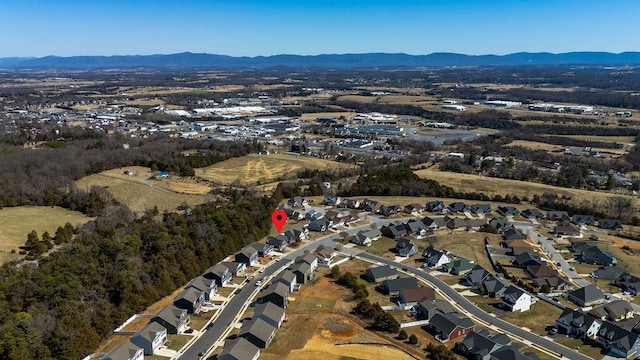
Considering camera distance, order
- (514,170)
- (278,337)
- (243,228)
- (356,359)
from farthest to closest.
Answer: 1. (514,170)
2. (243,228)
3. (278,337)
4. (356,359)

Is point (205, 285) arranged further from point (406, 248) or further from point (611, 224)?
point (611, 224)

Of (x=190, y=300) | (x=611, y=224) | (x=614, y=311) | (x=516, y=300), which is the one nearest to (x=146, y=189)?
(x=190, y=300)

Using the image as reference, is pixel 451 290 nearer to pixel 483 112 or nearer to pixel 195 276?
pixel 195 276

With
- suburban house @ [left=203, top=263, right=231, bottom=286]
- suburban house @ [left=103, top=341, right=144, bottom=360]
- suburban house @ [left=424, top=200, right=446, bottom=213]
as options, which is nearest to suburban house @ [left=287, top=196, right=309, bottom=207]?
suburban house @ [left=424, top=200, right=446, bottom=213]

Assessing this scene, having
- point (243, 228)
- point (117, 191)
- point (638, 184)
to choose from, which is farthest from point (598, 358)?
point (117, 191)

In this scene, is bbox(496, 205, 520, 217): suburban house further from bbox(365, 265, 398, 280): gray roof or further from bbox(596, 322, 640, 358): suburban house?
bbox(596, 322, 640, 358): suburban house

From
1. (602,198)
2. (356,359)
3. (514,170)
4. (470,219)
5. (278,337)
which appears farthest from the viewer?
(514,170)

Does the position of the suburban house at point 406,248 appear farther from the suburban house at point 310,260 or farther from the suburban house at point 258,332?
the suburban house at point 258,332
